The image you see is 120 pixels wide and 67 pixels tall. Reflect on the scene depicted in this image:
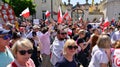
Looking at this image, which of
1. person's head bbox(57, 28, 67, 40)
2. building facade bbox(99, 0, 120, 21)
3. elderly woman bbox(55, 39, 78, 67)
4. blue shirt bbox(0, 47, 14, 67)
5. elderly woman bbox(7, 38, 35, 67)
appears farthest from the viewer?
building facade bbox(99, 0, 120, 21)

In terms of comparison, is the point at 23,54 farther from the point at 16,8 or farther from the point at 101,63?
the point at 16,8

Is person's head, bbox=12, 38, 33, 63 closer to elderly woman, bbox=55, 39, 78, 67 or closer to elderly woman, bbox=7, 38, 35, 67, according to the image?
elderly woman, bbox=7, 38, 35, 67

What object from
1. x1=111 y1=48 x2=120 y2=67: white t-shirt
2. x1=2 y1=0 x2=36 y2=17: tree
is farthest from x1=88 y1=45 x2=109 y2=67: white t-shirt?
x1=2 y1=0 x2=36 y2=17: tree

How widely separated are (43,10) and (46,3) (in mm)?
1562

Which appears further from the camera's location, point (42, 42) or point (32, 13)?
point (32, 13)

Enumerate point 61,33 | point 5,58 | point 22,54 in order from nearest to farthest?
point 22,54
point 5,58
point 61,33

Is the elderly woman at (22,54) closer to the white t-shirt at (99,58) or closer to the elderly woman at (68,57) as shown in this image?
the elderly woman at (68,57)

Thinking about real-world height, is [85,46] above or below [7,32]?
below

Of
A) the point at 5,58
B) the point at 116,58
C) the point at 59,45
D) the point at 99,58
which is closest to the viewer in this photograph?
the point at 5,58

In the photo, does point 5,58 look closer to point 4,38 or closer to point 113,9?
point 4,38

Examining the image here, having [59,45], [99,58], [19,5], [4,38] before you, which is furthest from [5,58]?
[19,5]

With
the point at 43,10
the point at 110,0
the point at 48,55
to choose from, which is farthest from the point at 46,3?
the point at 48,55

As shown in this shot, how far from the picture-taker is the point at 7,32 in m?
6.14

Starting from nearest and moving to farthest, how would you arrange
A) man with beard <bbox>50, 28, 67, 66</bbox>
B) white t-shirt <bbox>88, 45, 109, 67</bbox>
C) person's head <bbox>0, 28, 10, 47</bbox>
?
person's head <bbox>0, 28, 10, 47</bbox>
white t-shirt <bbox>88, 45, 109, 67</bbox>
man with beard <bbox>50, 28, 67, 66</bbox>
